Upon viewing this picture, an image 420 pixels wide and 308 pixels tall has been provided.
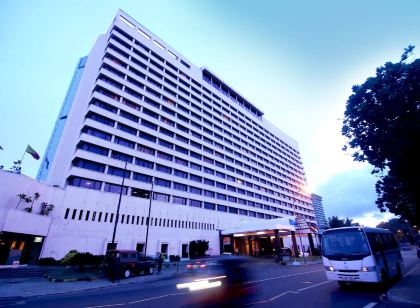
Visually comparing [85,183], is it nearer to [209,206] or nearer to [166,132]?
[166,132]

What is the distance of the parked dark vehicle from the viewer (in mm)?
18234

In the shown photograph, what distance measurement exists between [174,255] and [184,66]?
149 ft

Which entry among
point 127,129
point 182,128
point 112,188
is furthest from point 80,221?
point 182,128

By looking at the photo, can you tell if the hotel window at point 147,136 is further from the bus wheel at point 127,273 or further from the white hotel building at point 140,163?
the bus wheel at point 127,273

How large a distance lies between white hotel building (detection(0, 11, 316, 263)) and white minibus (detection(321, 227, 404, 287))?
28.4 metres

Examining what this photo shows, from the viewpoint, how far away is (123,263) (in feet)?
61.5

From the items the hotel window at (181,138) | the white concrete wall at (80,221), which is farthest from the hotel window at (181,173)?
the hotel window at (181,138)

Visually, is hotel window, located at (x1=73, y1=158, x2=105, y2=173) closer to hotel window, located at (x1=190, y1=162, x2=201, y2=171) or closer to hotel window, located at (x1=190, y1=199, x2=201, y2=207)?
hotel window, located at (x1=190, y1=199, x2=201, y2=207)

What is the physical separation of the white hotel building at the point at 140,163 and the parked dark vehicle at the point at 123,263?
39.6 ft

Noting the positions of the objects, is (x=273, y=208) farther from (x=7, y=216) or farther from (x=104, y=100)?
(x=7, y=216)

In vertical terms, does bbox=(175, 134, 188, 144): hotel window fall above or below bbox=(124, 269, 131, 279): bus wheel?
above

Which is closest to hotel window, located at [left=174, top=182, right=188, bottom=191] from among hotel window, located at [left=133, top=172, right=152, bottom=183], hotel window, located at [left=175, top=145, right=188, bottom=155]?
hotel window, located at [left=133, top=172, right=152, bottom=183]

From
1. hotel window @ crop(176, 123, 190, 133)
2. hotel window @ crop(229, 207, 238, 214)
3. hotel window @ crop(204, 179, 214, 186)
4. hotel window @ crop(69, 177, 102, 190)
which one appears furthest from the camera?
hotel window @ crop(229, 207, 238, 214)

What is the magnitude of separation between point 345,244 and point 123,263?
1691 centimetres
